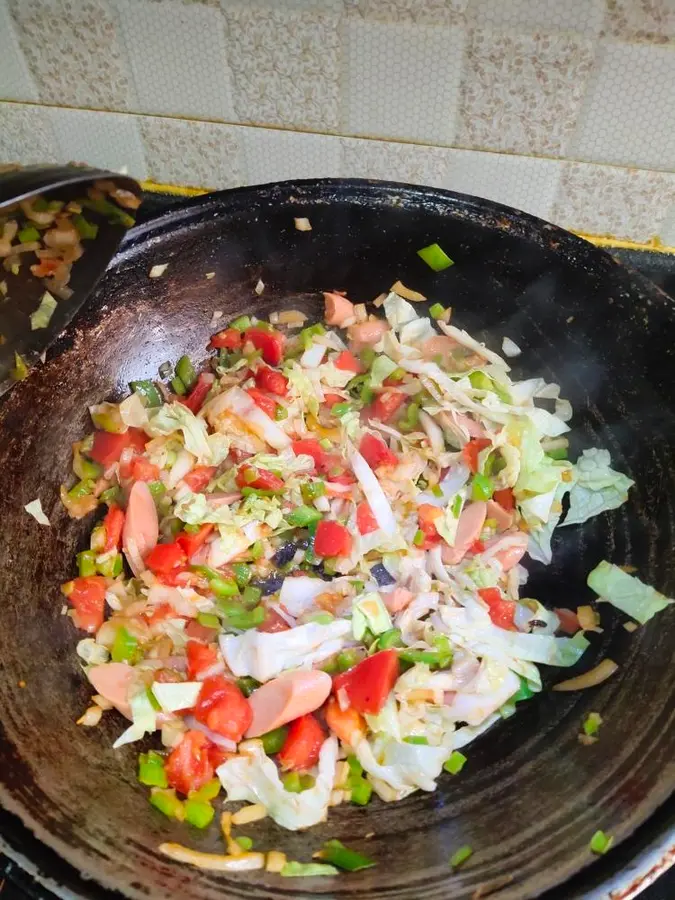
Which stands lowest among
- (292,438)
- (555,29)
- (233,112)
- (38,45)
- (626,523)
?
(292,438)

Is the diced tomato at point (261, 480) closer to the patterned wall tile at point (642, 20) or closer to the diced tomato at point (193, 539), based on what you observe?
the diced tomato at point (193, 539)

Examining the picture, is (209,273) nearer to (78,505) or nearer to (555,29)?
(78,505)

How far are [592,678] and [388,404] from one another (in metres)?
0.78

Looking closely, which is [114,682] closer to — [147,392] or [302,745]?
[302,745]

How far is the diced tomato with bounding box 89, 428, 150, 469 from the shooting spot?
1594 mm

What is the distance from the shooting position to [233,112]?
5.93 ft

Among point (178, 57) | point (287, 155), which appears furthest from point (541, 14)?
point (178, 57)

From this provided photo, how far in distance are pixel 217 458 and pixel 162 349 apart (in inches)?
12.1

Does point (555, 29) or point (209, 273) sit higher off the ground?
point (555, 29)

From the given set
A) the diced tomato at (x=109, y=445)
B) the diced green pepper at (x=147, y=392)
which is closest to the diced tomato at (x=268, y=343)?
the diced green pepper at (x=147, y=392)

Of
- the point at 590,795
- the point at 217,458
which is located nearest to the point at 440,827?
the point at 590,795

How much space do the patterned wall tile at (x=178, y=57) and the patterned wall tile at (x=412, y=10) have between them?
1.10 ft

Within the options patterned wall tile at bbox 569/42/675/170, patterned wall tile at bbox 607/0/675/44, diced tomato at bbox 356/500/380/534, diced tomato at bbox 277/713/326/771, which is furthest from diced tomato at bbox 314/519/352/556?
patterned wall tile at bbox 607/0/675/44

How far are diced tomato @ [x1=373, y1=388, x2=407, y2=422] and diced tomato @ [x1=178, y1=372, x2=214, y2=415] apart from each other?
0.42 metres
